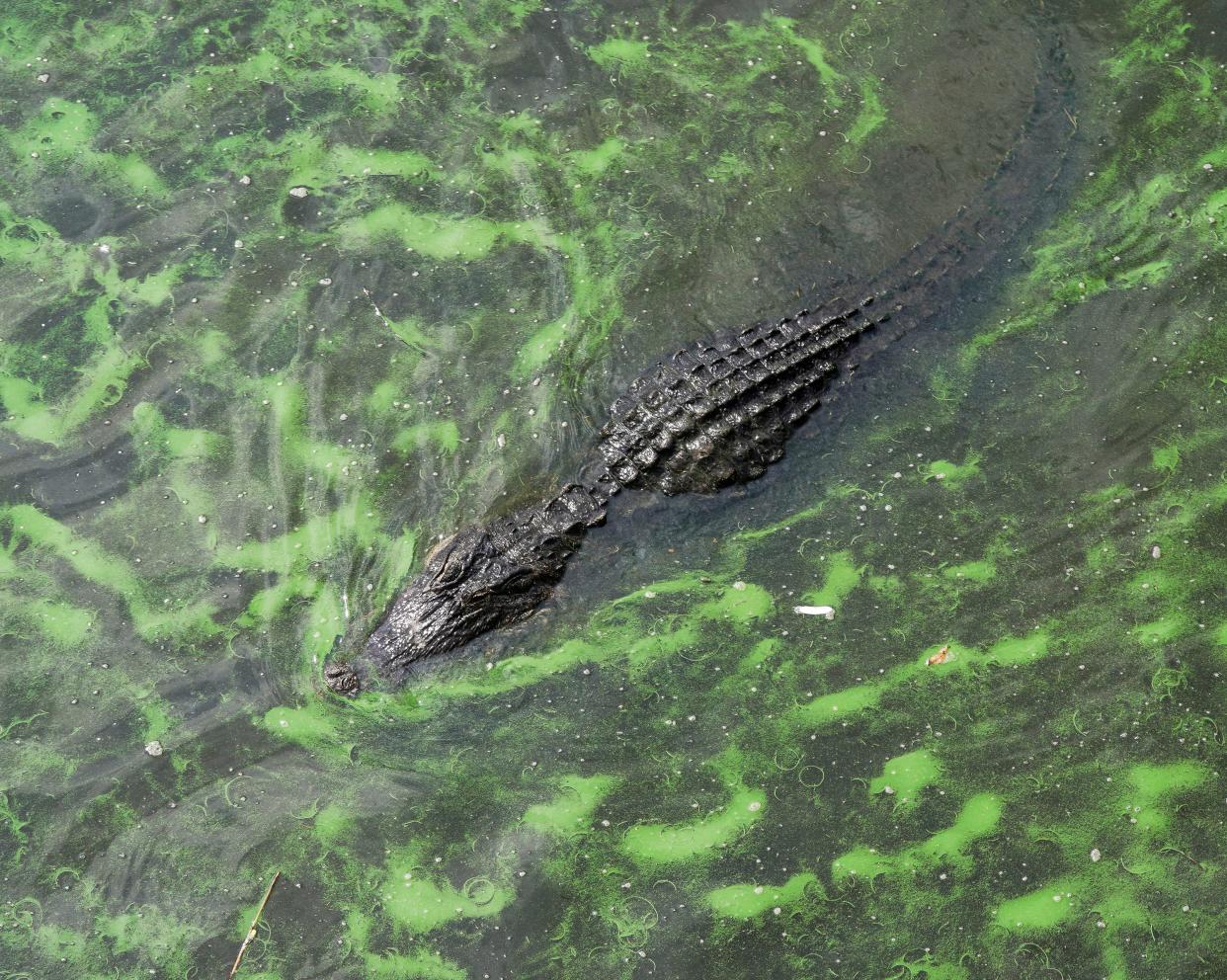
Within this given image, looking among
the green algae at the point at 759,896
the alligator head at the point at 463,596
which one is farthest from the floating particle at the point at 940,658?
the alligator head at the point at 463,596

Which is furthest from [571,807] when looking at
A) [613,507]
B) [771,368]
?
[771,368]

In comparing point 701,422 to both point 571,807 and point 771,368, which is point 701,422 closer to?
point 771,368

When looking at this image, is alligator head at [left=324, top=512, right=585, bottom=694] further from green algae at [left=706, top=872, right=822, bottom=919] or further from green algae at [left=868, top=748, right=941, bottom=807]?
green algae at [left=868, top=748, right=941, bottom=807]

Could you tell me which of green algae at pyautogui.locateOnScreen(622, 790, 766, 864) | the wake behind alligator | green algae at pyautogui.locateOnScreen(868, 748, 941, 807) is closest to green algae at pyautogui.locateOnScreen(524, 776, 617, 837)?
green algae at pyautogui.locateOnScreen(622, 790, 766, 864)

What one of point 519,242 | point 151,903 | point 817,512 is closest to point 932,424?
point 817,512

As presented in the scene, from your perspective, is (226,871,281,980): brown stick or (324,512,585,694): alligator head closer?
(226,871,281,980): brown stick

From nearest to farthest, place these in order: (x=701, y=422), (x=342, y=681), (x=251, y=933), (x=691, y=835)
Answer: (x=251, y=933) → (x=691, y=835) → (x=342, y=681) → (x=701, y=422)

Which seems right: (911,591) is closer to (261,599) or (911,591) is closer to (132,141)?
(261,599)
